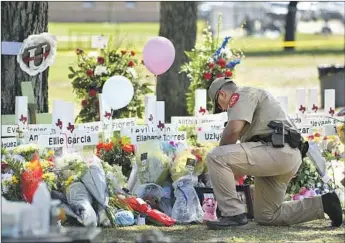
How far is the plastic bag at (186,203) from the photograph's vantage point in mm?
8539

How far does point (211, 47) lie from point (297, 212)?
141 inches

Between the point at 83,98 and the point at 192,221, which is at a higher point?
the point at 83,98

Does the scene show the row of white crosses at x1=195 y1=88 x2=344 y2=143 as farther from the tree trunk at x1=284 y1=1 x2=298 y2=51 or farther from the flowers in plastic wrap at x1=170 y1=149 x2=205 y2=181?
the tree trunk at x1=284 y1=1 x2=298 y2=51

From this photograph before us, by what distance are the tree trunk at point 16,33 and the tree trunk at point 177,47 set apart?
357 cm

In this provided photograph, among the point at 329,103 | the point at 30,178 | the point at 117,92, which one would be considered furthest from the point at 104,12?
the point at 30,178

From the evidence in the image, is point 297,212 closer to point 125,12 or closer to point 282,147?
point 282,147

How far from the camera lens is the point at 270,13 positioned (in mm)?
46375

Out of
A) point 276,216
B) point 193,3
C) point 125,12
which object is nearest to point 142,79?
point 193,3

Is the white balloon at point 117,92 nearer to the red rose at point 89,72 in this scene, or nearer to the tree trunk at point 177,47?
the red rose at point 89,72

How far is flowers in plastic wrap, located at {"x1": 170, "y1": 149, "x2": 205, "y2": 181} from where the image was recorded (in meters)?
8.87

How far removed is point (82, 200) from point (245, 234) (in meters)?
1.36

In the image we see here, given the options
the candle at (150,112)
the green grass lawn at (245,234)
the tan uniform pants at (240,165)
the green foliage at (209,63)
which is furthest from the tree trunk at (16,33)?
the tan uniform pants at (240,165)

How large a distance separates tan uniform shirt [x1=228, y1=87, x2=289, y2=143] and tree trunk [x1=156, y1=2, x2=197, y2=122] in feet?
18.1

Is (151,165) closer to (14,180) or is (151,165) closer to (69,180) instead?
(69,180)
